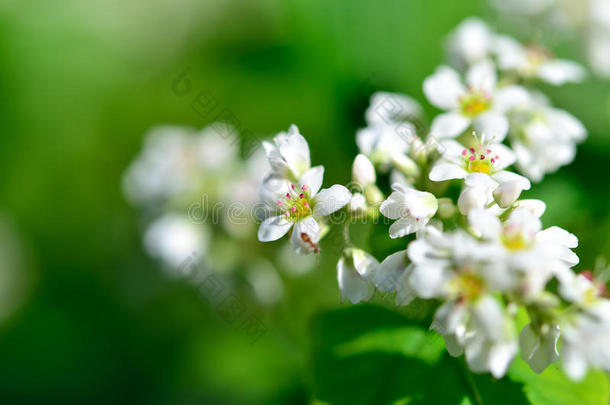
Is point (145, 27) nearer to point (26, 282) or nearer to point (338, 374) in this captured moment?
point (26, 282)

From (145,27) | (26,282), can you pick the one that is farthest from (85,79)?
(26,282)

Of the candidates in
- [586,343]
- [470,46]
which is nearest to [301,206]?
[586,343]

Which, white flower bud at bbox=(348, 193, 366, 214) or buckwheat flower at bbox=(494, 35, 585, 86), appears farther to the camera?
buckwheat flower at bbox=(494, 35, 585, 86)

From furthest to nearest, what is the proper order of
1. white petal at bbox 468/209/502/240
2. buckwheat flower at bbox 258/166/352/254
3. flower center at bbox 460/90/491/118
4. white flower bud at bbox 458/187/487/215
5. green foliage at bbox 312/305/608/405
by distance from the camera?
flower center at bbox 460/90/491/118, green foliage at bbox 312/305/608/405, buckwheat flower at bbox 258/166/352/254, white flower bud at bbox 458/187/487/215, white petal at bbox 468/209/502/240

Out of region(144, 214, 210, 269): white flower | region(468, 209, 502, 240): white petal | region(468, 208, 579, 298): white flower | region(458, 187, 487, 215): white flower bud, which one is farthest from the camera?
region(144, 214, 210, 269): white flower

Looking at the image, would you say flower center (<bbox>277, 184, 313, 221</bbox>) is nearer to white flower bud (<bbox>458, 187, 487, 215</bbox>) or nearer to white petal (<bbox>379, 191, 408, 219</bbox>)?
white petal (<bbox>379, 191, 408, 219</bbox>)

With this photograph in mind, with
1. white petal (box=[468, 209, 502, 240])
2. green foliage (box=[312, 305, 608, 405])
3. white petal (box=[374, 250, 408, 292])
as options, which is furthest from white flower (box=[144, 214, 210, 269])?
white petal (box=[468, 209, 502, 240])

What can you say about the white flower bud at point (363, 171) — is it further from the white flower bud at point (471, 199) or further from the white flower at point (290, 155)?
the white flower bud at point (471, 199)

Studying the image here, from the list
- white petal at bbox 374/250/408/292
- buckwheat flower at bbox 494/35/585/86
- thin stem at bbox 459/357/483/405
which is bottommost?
thin stem at bbox 459/357/483/405

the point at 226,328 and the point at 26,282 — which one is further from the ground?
the point at 26,282
